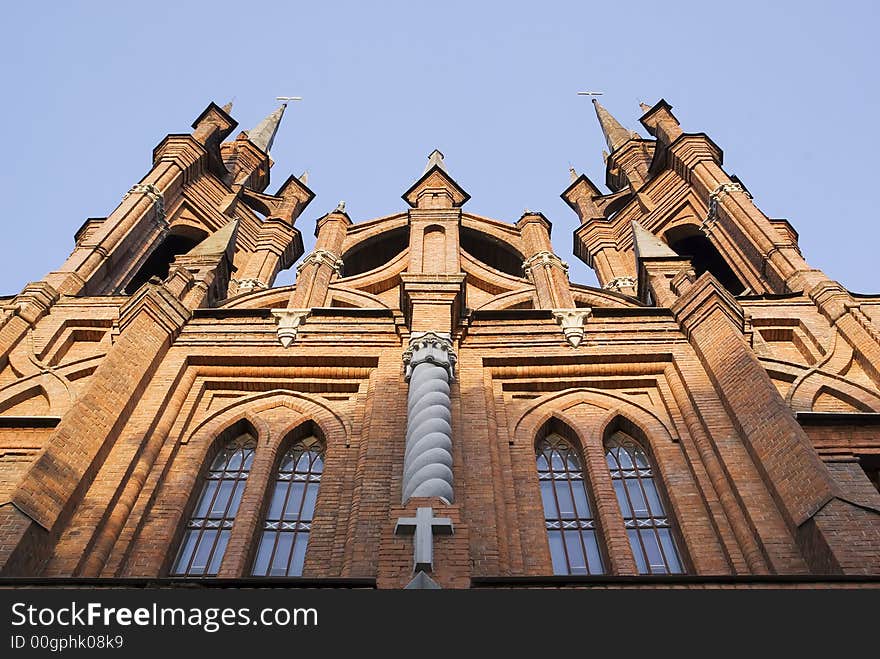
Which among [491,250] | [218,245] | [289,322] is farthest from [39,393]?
[491,250]

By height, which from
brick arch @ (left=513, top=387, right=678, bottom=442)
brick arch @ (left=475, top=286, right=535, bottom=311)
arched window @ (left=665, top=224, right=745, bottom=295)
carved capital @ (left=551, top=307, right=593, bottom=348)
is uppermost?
arched window @ (left=665, top=224, right=745, bottom=295)

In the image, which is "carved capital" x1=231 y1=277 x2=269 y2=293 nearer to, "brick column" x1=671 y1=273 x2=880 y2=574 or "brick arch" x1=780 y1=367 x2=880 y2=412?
"brick column" x1=671 y1=273 x2=880 y2=574

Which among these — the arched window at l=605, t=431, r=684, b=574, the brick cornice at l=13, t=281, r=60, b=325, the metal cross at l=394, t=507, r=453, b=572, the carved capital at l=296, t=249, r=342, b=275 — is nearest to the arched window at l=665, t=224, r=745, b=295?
the carved capital at l=296, t=249, r=342, b=275

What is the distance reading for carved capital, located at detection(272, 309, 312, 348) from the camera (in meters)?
14.4

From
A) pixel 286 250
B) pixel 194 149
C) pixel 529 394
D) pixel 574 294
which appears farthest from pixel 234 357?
pixel 194 149

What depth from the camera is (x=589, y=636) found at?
6680mm

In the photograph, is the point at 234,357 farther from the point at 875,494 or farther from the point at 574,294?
the point at 875,494

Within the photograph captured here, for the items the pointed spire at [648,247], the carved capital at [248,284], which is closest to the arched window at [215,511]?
the pointed spire at [648,247]

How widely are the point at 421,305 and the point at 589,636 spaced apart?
8.07m

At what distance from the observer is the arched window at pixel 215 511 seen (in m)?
11.1

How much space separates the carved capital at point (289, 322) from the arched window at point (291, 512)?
1869 mm

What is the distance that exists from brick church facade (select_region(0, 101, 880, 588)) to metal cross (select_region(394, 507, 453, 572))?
3cm

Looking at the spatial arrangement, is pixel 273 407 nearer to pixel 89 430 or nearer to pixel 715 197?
pixel 89 430

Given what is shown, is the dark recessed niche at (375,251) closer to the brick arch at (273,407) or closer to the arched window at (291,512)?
the brick arch at (273,407)
